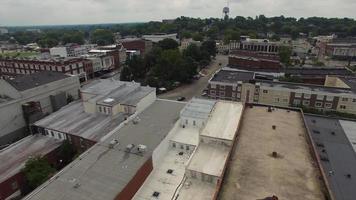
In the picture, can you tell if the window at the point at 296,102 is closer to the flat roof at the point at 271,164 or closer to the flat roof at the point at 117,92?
the flat roof at the point at 271,164

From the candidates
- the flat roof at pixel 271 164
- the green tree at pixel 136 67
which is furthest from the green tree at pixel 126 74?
the flat roof at pixel 271 164

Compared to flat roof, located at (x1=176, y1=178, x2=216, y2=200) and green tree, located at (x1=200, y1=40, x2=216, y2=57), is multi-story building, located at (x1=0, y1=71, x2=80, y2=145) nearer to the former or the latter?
flat roof, located at (x1=176, y1=178, x2=216, y2=200)

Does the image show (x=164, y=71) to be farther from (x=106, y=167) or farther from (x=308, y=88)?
(x=106, y=167)

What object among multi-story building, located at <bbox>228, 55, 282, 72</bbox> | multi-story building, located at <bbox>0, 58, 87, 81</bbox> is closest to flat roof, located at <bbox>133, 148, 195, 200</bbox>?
multi-story building, located at <bbox>228, 55, 282, 72</bbox>

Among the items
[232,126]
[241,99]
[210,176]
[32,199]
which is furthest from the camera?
[241,99]

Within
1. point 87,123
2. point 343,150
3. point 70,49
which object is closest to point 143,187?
point 87,123

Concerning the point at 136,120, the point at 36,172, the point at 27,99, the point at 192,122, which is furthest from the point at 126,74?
the point at 36,172

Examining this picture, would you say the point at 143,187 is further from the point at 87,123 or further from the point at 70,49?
the point at 70,49
